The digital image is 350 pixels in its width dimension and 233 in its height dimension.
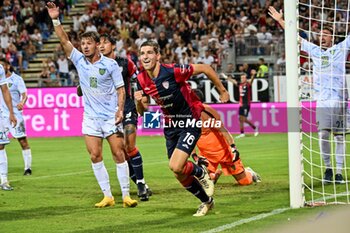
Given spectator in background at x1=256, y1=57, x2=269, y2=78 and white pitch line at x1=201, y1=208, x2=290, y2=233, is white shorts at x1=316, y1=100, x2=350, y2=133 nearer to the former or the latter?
white pitch line at x1=201, y1=208, x2=290, y2=233

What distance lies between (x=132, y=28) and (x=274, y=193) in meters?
24.6

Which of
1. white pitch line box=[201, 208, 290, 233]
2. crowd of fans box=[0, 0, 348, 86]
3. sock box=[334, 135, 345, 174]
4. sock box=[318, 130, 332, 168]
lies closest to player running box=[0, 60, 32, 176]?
sock box=[318, 130, 332, 168]

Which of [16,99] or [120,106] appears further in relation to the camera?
[16,99]

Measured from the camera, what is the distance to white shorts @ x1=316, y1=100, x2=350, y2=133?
36.8 ft

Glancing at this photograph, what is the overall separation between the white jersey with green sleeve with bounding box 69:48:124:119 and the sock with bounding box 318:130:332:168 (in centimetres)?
347

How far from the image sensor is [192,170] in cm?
866

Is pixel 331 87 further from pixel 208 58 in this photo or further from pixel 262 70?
pixel 208 58

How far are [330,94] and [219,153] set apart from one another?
200 centimetres

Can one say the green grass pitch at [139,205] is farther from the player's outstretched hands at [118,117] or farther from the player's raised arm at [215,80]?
the player's raised arm at [215,80]

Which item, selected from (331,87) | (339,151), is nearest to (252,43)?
(339,151)

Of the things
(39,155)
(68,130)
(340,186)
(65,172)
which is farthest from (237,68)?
(340,186)

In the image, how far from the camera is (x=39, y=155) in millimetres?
20875

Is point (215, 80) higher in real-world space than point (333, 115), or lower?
higher

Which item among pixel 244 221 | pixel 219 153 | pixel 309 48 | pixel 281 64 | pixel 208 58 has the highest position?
pixel 309 48
